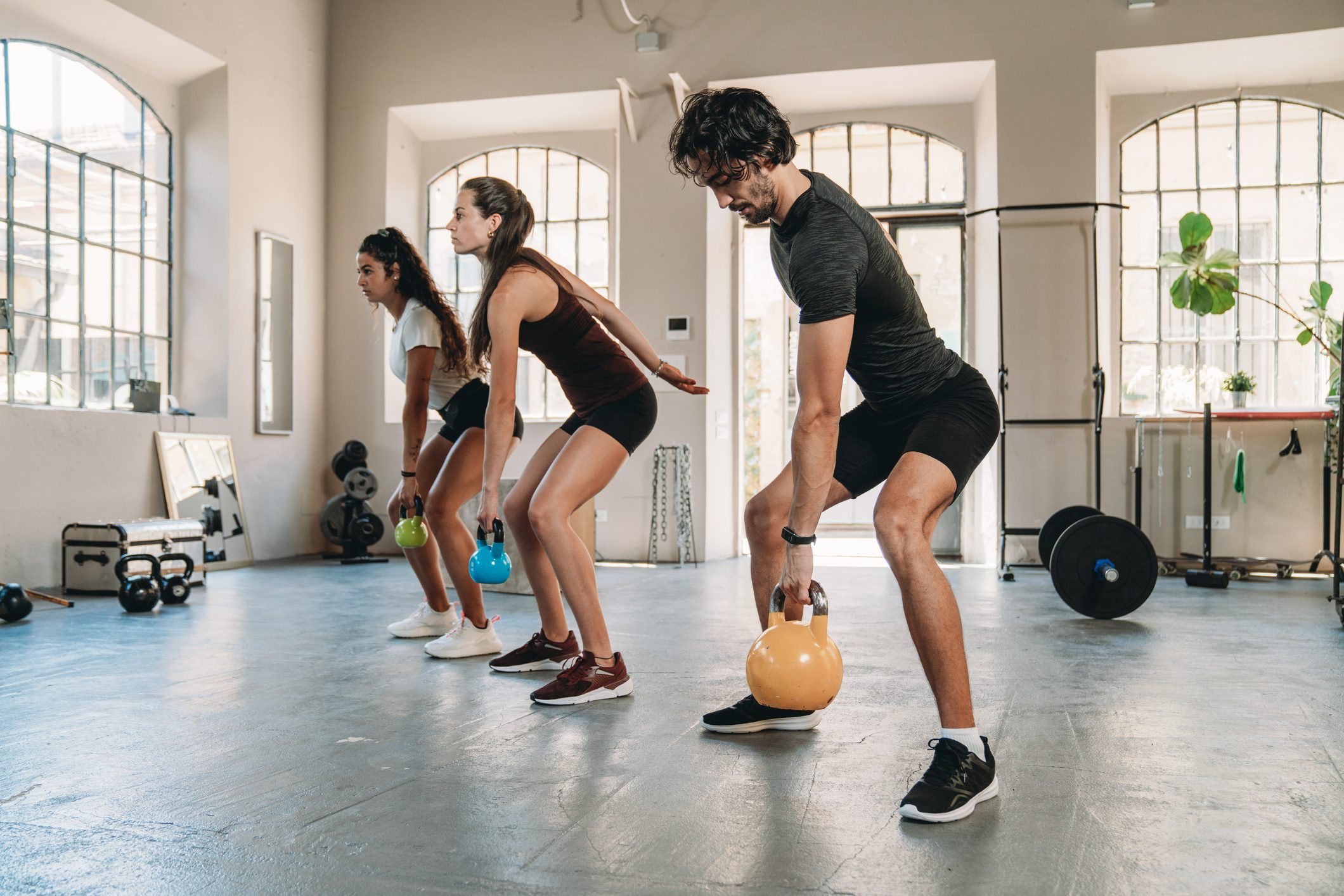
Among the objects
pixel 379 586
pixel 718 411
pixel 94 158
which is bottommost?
pixel 379 586

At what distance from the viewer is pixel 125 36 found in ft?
23.4

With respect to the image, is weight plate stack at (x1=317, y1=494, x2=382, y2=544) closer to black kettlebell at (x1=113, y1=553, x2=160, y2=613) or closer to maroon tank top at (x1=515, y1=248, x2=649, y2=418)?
black kettlebell at (x1=113, y1=553, x2=160, y2=613)

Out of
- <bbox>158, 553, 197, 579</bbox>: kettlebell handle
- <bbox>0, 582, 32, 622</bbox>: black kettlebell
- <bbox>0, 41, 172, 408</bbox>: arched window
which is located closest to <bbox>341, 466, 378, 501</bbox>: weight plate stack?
<bbox>0, 41, 172, 408</bbox>: arched window

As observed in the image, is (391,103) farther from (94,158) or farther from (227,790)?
(227,790)

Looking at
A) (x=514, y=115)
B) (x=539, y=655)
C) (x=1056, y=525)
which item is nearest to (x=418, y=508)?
(x=539, y=655)

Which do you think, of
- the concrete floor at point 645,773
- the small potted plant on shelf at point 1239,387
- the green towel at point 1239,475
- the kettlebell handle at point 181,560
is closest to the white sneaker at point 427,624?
the concrete floor at point 645,773

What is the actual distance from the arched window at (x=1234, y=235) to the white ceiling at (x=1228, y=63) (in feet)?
0.67

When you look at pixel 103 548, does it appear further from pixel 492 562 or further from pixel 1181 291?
pixel 1181 291

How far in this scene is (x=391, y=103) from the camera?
8.90m

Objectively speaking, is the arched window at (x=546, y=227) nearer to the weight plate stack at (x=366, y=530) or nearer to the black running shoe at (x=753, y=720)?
the weight plate stack at (x=366, y=530)

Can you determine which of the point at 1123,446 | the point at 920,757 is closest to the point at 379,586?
the point at 920,757

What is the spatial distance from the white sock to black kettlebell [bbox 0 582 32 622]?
4236 mm

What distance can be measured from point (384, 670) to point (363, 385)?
5724 millimetres

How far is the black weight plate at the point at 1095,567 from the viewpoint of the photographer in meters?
4.83
